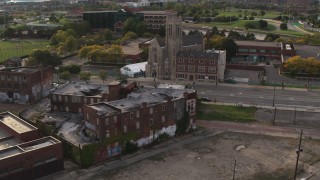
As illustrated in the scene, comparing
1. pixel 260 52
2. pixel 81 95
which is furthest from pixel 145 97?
pixel 260 52

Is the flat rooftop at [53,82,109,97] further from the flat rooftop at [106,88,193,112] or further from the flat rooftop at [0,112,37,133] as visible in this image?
the flat rooftop at [0,112,37,133]

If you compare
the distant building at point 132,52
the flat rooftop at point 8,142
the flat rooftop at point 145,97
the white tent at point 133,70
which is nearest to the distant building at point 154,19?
the distant building at point 132,52

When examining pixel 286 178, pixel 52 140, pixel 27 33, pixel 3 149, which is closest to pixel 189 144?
pixel 286 178

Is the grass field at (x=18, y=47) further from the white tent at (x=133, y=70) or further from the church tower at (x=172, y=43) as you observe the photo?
the church tower at (x=172, y=43)

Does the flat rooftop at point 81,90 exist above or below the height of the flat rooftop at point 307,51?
below

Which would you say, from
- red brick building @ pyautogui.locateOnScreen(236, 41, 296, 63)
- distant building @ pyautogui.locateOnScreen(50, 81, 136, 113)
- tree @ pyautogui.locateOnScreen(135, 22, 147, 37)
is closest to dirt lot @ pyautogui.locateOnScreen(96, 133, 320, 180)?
distant building @ pyautogui.locateOnScreen(50, 81, 136, 113)

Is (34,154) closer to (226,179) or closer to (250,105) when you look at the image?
(226,179)
